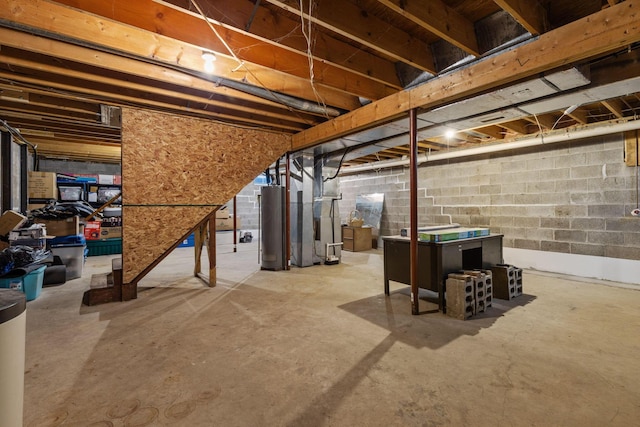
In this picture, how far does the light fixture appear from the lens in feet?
7.98

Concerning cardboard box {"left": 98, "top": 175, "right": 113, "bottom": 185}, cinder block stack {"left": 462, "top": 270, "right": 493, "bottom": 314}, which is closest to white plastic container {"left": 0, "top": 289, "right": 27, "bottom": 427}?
cinder block stack {"left": 462, "top": 270, "right": 493, "bottom": 314}

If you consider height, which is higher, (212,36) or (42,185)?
(212,36)

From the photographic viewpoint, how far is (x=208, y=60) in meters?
2.47

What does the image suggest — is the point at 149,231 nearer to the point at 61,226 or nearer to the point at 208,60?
the point at 208,60

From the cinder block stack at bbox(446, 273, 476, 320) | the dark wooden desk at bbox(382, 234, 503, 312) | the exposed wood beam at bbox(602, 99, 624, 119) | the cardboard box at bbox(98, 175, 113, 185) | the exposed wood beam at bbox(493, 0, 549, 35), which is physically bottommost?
the cinder block stack at bbox(446, 273, 476, 320)

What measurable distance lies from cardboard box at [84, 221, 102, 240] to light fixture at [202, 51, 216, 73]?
18.1ft

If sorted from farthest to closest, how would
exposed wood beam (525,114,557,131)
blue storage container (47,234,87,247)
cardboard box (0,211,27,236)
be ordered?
blue storage container (47,234,87,247)
exposed wood beam (525,114,557,131)
cardboard box (0,211,27,236)

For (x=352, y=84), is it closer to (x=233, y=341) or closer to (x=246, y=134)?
(x=246, y=134)

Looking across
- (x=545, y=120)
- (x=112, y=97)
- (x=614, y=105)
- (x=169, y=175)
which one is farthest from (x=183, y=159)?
(x=614, y=105)

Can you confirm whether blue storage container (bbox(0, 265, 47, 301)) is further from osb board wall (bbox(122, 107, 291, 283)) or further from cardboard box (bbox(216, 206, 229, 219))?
cardboard box (bbox(216, 206, 229, 219))

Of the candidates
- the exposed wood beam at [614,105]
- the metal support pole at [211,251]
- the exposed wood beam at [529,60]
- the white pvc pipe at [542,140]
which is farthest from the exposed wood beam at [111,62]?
the exposed wood beam at [614,105]

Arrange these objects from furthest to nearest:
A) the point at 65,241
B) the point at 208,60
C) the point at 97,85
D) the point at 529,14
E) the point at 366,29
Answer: the point at 65,241 < the point at 97,85 < the point at 208,60 < the point at 366,29 < the point at 529,14

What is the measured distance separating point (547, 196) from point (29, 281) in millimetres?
7051

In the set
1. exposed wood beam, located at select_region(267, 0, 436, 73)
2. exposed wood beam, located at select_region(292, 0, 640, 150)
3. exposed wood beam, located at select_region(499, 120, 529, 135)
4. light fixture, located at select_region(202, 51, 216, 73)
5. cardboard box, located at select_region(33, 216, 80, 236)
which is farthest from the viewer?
cardboard box, located at select_region(33, 216, 80, 236)
